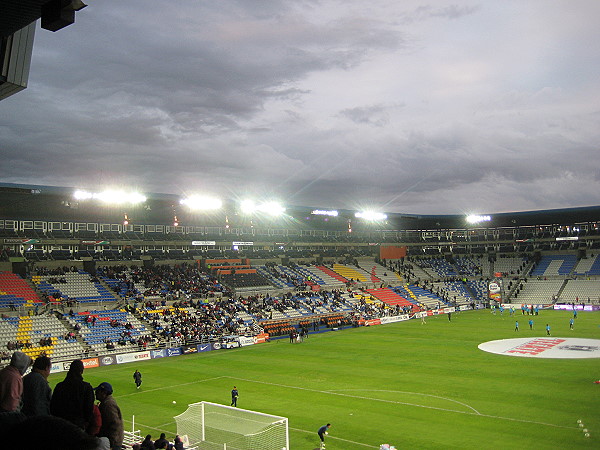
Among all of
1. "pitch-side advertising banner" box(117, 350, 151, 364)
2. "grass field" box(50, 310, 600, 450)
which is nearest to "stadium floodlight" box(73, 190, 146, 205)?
"pitch-side advertising banner" box(117, 350, 151, 364)

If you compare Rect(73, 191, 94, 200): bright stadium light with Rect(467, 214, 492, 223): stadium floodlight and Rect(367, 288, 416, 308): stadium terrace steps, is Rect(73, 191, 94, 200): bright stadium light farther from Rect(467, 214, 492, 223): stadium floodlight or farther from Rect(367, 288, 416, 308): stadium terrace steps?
Rect(467, 214, 492, 223): stadium floodlight

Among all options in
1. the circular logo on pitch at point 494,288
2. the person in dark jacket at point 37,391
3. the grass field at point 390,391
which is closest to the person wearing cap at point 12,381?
the person in dark jacket at point 37,391

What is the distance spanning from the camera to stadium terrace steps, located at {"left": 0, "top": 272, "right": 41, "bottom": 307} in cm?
4724

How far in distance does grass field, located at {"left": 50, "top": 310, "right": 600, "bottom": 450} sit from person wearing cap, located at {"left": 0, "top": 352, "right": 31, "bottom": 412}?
17271 millimetres

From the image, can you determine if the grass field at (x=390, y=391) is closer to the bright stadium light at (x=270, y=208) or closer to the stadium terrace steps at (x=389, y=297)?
the stadium terrace steps at (x=389, y=297)

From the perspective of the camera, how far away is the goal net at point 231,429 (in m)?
20.4

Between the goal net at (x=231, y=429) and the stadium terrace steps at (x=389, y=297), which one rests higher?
the stadium terrace steps at (x=389, y=297)

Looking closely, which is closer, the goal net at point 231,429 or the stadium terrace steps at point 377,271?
the goal net at point 231,429

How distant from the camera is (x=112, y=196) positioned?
57188 millimetres

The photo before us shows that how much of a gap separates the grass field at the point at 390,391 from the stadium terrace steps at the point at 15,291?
528 inches

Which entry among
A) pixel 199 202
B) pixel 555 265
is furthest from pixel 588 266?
pixel 199 202

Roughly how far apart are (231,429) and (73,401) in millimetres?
15804

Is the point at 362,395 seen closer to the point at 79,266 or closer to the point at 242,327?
the point at 242,327

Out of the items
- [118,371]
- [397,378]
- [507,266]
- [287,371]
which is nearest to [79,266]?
[118,371]
